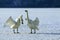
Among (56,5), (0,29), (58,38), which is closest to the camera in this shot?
(58,38)

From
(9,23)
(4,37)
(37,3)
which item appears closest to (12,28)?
(9,23)

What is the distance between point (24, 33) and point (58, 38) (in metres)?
0.96

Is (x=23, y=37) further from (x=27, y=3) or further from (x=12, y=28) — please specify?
(x=27, y=3)

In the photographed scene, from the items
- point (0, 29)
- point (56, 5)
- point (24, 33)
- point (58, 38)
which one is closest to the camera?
point (58, 38)

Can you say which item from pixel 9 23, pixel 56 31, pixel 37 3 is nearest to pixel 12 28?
pixel 9 23

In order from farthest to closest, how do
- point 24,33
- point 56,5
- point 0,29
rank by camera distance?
point 56,5 → point 0,29 → point 24,33

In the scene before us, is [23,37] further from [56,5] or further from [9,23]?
[56,5]

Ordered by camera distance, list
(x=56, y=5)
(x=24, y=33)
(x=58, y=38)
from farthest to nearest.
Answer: (x=56, y=5)
(x=24, y=33)
(x=58, y=38)

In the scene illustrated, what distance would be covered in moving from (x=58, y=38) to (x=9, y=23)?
4.16 feet

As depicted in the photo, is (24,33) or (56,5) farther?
(56,5)

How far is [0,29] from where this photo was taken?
7309 millimetres

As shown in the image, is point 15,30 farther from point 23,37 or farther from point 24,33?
point 23,37

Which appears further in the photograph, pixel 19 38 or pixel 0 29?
pixel 0 29

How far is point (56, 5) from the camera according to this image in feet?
53.1
